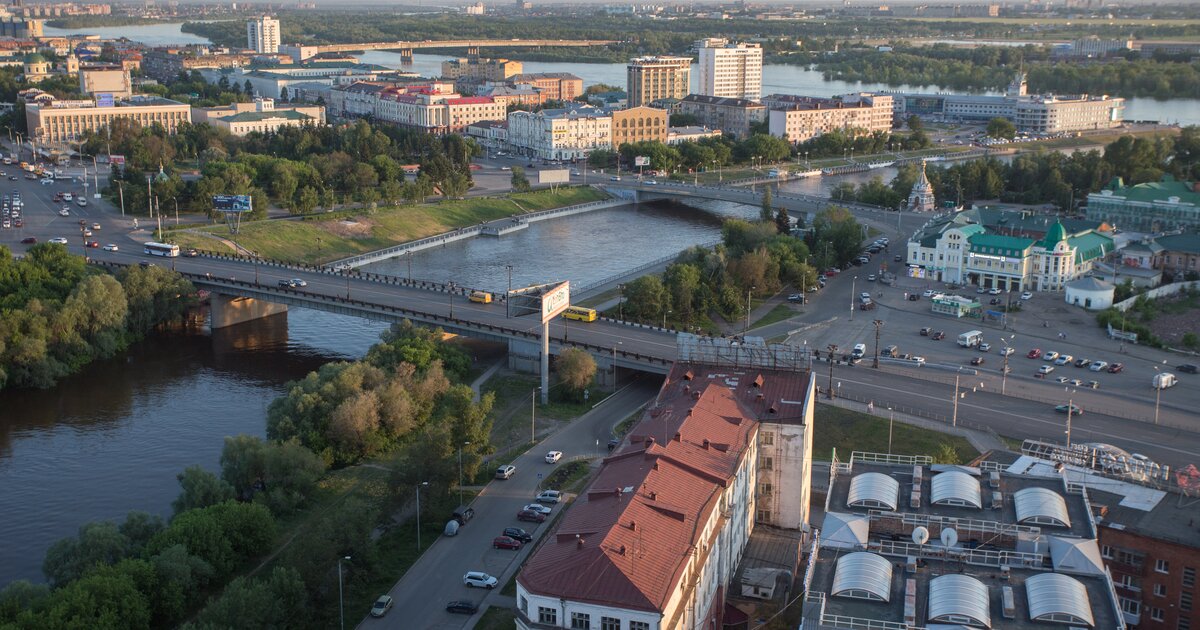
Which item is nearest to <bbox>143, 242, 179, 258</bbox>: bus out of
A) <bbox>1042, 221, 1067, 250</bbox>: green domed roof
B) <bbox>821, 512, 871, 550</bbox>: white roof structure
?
<bbox>1042, 221, 1067, 250</bbox>: green domed roof

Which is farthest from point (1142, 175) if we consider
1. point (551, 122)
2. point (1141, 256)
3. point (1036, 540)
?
point (1036, 540)

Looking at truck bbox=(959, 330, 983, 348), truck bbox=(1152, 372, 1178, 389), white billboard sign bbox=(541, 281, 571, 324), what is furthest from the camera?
truck bbox=(959, 330, 983, 348)

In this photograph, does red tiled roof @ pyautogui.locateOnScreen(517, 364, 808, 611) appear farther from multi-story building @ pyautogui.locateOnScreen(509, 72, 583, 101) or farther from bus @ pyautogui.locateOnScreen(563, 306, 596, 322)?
multi-story building @ pyautogui.locateOnScreen(509, 72, 583, 101)

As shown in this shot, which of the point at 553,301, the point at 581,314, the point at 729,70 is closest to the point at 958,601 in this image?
the point at 553,301

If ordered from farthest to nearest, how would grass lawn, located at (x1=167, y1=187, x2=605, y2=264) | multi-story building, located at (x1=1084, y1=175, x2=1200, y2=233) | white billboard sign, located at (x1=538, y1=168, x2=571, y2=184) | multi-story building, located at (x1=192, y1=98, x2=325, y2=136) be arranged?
multi-story building, located at (x1=192, y1=98, x2=325, y2=136), white billboard sign, located at (x1=538, y1=168, x2=571, y2=184), multi-story building, located at (x1=1084, y1=175, x2=1200, y2=233), grass lawn, located at (x1=167, y1=187, x2=605, y2=264)

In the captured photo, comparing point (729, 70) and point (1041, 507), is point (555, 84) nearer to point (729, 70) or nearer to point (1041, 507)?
point (729, 70)

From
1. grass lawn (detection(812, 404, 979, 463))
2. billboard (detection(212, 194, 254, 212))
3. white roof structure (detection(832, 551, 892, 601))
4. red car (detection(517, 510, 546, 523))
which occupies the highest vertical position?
billboard (detection(212, 194, 254, 212))
